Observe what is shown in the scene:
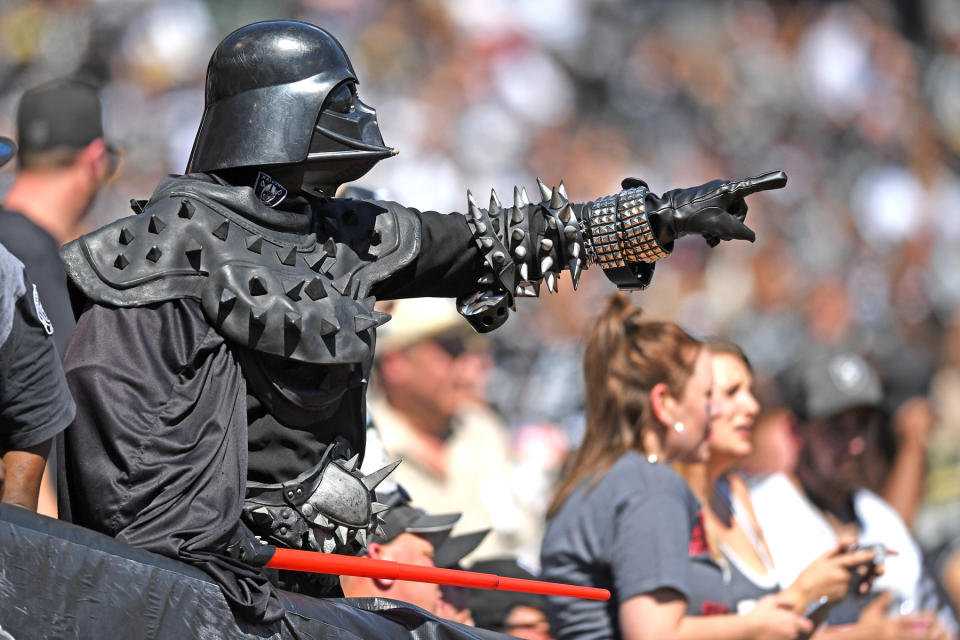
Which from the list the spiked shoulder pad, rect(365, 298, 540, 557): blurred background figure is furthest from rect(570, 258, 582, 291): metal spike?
rect(365, 298, 540, 557): blurred background figure

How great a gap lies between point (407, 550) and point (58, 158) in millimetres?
1696

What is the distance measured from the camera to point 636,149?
11.1 meters

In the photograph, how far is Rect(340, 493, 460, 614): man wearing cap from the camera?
12.8ft

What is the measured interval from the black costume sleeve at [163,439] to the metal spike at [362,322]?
24 centimetres

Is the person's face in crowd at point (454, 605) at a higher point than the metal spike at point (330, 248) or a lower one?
lower

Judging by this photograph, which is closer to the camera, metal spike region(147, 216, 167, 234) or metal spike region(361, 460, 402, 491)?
metal spike region(147, 216, 167, 234)

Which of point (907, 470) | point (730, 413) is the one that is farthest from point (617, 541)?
point (907, 470)

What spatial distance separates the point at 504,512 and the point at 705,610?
5.96 ft

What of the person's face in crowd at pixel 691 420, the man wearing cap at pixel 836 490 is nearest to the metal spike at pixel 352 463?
the person's face in crowd at pixel 691 420

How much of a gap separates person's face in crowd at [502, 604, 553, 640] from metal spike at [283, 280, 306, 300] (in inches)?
74.2

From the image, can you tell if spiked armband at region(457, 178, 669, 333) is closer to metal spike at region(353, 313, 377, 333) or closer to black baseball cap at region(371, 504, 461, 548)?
metal spike at region(353, 313, 377, 333)

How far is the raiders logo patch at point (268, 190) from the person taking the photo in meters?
2.95

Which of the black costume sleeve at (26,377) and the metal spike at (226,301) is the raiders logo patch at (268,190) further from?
the black costume sleeve at (26,377)

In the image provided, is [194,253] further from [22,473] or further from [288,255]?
[22,473]
